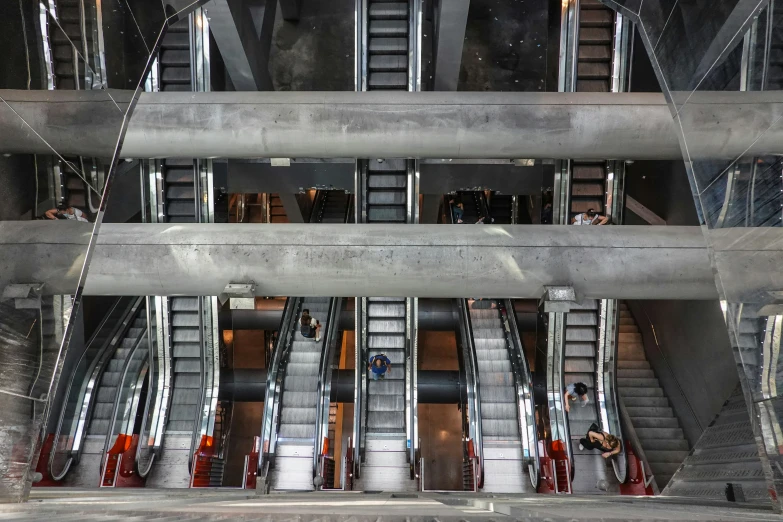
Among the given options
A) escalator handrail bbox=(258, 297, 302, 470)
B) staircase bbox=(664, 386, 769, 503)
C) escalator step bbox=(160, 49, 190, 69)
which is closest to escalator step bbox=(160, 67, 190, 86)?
escalator step bbox=(160, 49, 190, 69)

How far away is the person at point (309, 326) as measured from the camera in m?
12.2

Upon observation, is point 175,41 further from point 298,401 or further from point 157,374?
point 298,401

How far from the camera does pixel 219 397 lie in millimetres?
12383

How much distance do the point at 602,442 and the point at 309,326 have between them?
242 inches

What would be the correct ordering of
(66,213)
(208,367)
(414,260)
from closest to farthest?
(66,213) < (414,260) < (208,367)

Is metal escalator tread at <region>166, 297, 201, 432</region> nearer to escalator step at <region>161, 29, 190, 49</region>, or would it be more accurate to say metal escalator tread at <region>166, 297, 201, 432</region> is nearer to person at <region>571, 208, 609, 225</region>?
escalator step at <region>161, 29, 190, 49</region>

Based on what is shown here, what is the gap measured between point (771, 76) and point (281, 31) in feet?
49.5

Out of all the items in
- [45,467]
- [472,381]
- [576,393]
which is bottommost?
[45,467]

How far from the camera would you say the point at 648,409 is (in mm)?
12992

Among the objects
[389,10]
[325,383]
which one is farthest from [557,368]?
[389,10]

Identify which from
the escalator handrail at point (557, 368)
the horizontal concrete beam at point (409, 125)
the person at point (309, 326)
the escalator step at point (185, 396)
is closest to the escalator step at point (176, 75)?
the horizontal concrete beam at point (409, 125)

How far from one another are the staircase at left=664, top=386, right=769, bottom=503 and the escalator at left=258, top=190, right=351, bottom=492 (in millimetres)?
6066

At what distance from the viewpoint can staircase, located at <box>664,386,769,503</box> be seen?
5214 millimetres

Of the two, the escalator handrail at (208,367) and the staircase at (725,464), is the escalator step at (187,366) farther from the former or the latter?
the staircase at (725,464)
